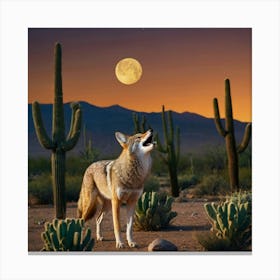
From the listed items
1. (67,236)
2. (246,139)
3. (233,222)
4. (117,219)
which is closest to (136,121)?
(246,139)

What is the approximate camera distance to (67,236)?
1287cm

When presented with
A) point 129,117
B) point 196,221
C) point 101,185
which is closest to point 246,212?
point 196,221

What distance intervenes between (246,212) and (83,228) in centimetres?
289

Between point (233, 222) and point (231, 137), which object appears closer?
point (233, 222)

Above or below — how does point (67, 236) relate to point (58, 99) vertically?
below

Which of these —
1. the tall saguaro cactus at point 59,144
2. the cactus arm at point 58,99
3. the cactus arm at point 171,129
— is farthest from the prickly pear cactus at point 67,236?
the cactus arm at point 171,129

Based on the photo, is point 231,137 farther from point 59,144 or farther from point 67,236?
point 67,236

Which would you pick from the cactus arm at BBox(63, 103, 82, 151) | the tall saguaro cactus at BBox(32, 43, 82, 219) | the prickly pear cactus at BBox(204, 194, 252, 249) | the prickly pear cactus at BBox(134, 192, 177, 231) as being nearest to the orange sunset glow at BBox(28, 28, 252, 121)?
the tall saguaro cactus at BBox(32, 43, 82, 219)

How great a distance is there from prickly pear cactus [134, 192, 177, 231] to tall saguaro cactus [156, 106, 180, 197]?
6.98ft

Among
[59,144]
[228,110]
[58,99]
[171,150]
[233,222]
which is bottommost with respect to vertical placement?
[233,222]

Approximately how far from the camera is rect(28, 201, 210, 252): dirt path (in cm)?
1345

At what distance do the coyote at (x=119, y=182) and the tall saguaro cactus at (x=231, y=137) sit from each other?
2.81m

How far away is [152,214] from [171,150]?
2.55 m
